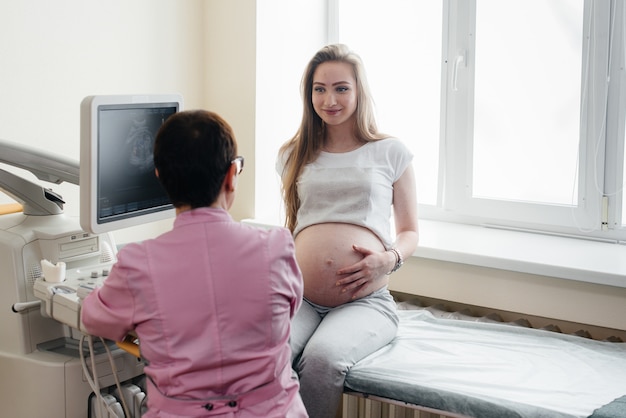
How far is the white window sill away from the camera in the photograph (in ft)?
7.31

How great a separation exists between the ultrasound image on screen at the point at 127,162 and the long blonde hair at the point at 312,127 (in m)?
0.48

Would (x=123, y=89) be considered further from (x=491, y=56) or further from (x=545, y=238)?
(x=545, y=238)

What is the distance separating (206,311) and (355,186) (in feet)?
2.99

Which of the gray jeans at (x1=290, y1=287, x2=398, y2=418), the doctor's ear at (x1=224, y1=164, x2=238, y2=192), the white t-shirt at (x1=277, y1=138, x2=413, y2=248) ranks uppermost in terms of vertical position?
the doctor's ear at (x1=224, y1=164, x2=238, y2=192)

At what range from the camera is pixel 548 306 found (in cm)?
232

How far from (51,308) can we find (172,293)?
527 millimetres

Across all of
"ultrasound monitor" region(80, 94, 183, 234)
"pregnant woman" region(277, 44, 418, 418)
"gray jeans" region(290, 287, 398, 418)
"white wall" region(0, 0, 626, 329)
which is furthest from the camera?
"white wall" region(0, 0, 626, 329)

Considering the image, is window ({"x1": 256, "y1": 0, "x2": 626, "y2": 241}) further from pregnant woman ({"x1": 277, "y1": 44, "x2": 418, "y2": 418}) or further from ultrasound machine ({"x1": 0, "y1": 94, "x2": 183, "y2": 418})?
ultrasound machine ({"x1": 0, "y1": 94, "x2": 183, "y2": 418})

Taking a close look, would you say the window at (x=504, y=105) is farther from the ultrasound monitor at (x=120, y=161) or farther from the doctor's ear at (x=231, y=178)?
the doctor's ear at (x=231, y=178)

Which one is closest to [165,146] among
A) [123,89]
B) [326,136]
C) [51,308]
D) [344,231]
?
[51,308]

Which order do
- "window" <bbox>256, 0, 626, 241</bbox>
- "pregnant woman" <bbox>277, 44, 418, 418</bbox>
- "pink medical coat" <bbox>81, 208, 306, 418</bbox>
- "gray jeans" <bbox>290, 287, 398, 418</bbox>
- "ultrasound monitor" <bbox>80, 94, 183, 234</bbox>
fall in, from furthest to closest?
"window" <bbox>256, 0, 626, 241</bbox>, "pregnant woman" <bbox>277, 44, 418, 418</bbox>, "gray jeans" <bbox>290, 287, 398, 418</bbox>, "ultrasound monitor" <bbox>80, 94, 183, 234</bbox>, "pink medical coat" <bbox>81, 208, 306, 418</bbox>

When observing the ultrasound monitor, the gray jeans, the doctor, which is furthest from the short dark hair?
the gray jeans

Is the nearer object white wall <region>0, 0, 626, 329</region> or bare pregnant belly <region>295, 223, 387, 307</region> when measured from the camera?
bare pregnant belly <region>295, 223, 387, 307</region>

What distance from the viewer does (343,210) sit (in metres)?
2.15
